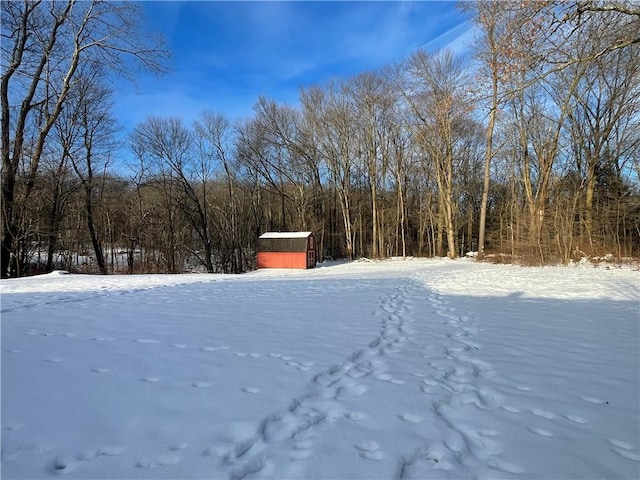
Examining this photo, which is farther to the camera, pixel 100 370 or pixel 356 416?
pixel 100 370

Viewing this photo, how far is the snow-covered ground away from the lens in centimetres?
203

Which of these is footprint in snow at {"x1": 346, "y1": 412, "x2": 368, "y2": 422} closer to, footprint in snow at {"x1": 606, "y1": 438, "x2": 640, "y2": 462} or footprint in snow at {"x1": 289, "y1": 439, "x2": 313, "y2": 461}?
footprint in snow at {"x1": 289, "y1": 439, "x2": 313, "y2": 461}

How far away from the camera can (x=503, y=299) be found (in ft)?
26.0

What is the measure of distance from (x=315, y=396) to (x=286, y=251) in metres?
20.7

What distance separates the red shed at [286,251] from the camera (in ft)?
75.9

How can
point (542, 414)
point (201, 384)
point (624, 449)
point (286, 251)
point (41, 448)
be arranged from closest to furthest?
point (41, 448) < point (624, 449) < point (542, 414) < point (201, 384) < point (286, 251)

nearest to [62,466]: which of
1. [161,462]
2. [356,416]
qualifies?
[161,462]

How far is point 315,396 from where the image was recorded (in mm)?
2900

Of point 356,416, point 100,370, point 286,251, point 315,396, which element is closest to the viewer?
point 356,416

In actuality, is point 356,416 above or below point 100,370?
below

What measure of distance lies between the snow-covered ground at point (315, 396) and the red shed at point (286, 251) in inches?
673

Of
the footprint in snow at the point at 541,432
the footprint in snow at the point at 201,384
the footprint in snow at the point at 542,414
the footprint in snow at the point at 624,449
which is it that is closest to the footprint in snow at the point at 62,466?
the footprint in snow at the point at 201,384

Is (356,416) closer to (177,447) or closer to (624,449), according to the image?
(177,447)

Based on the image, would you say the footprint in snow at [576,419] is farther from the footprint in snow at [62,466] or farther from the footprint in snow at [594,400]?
the footprint in snow at [62,466]
